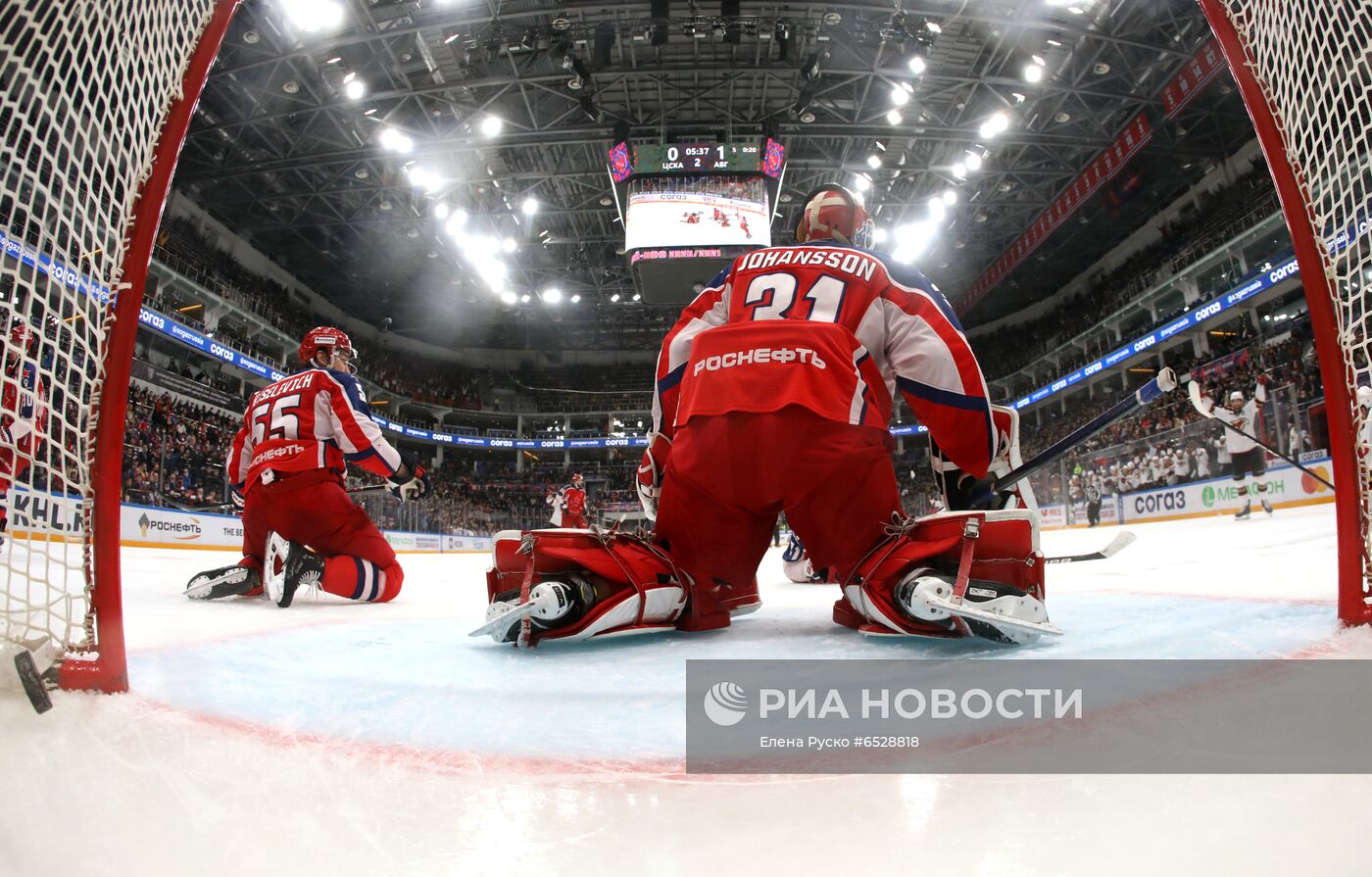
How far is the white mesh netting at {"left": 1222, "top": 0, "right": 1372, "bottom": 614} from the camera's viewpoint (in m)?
1.34

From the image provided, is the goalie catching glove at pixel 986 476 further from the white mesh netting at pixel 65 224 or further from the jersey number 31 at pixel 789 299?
the white mesh netting at pixel 65 224

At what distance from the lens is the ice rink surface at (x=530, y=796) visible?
56cm

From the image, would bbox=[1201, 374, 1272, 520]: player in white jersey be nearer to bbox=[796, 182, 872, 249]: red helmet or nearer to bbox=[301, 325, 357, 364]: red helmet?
bbox=[796, 182, 872, 249]: red helmet

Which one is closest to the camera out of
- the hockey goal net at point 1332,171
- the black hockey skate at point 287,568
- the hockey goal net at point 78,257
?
the hockey goal net at point 78,257

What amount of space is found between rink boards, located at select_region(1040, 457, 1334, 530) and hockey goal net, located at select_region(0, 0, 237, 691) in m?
10.2

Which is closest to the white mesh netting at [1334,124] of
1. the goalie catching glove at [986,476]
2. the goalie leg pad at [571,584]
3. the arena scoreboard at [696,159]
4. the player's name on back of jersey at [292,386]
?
the goalie catching glove at [986,476]

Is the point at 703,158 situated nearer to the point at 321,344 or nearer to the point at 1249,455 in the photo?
the point at 1249,455

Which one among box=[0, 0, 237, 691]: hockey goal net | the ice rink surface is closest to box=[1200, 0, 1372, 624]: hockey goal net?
the ice rink surface

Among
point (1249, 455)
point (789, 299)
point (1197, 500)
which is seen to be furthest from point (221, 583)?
point (1197, 500)

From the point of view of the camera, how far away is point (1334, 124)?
1.40 m

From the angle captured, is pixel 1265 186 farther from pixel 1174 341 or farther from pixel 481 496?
pixel 481 496

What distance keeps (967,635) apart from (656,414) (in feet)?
3.59

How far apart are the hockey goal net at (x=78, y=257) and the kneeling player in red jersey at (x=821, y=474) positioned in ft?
2.66

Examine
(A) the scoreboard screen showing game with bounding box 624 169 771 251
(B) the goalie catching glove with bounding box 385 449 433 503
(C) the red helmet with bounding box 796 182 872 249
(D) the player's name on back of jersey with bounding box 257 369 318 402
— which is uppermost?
(A) the scoreboard screen showing game with bounding box 624 169 771 251
